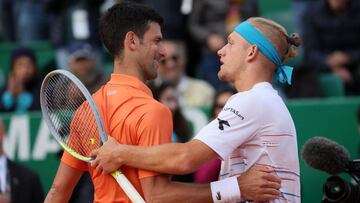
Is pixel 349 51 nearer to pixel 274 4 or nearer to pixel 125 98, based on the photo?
pixel 274 4

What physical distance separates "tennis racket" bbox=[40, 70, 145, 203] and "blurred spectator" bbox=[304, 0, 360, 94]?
557 cm

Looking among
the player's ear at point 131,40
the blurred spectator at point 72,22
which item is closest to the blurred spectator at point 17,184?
the blurred spectator at point 72,22

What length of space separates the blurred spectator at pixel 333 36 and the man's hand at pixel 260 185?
5.97m

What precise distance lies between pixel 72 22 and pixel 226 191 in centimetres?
733

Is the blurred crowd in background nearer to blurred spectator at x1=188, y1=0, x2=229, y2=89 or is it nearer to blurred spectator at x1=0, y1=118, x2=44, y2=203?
blurred spectator at x1=188, y1=0, x2=229, y2=89

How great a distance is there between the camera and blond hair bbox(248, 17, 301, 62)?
4.71 m

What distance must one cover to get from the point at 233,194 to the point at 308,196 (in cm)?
405

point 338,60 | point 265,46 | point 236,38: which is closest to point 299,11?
point 338,60

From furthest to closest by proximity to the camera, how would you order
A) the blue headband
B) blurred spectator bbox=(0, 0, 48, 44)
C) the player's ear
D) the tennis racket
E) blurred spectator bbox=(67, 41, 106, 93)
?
blurred spectator bbox=(0, 0, 48, 44) < blurred spectator bbox=(67, 41, 106, 93) < the player's ear < the blue headband < the tennis racket

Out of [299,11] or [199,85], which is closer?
[199,85]

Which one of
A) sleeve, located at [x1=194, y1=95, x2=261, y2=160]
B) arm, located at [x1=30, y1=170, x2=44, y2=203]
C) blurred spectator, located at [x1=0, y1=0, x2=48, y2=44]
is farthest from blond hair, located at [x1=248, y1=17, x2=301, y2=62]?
blurred spectator, located at [x1=0, y1=0, x2=48, y2=44]

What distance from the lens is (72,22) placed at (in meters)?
11.5

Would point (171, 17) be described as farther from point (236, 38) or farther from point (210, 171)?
point (236, 38)

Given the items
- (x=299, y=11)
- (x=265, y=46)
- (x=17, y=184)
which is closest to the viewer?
(x=265, y=46)
